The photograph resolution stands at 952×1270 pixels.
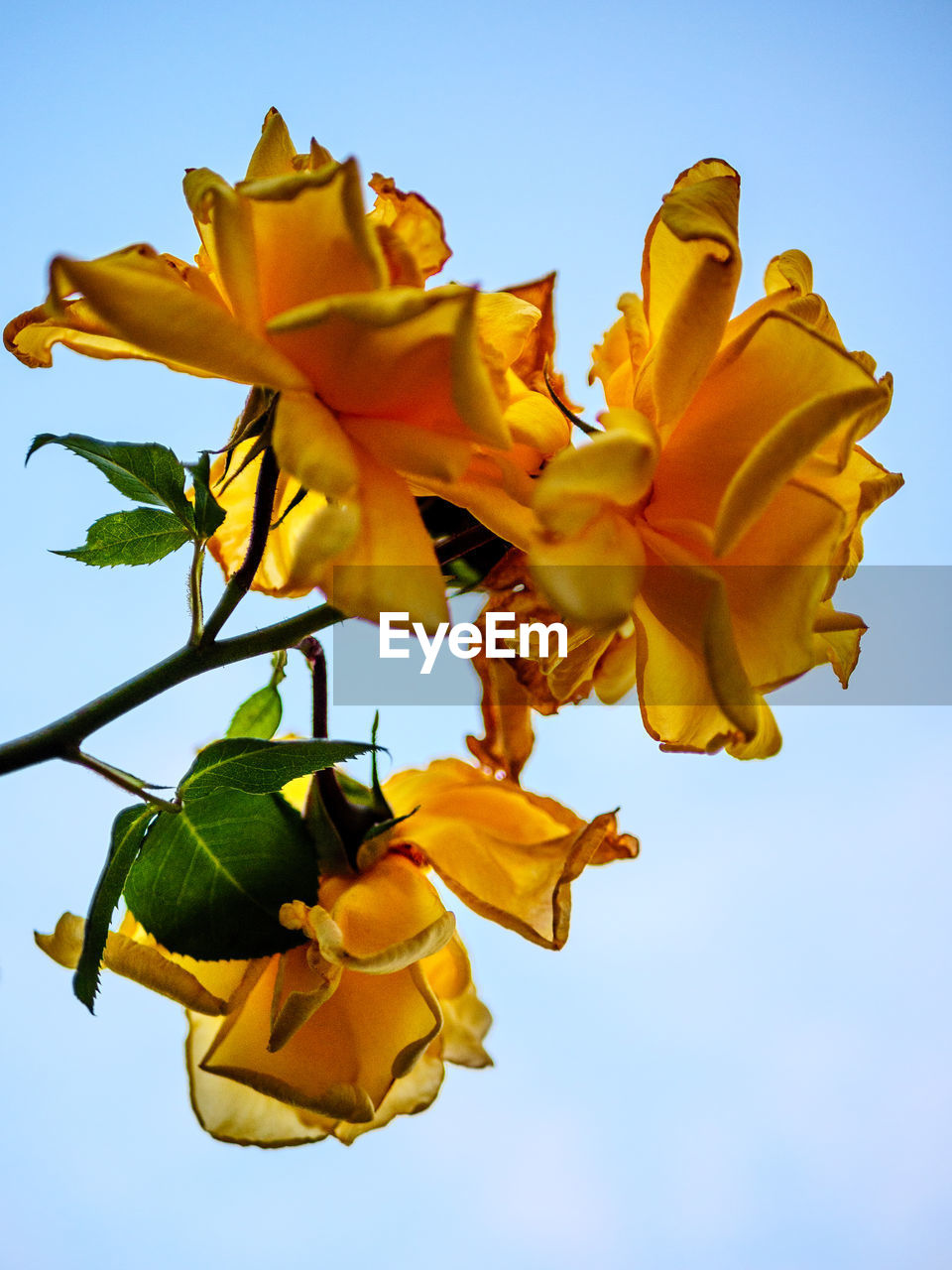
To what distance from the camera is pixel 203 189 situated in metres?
0.29

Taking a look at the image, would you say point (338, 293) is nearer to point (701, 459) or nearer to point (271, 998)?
point (701, 459)

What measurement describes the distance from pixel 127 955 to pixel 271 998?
0.19 ft

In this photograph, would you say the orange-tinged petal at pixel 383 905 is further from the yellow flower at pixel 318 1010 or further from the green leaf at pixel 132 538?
the green leaf at pixel 132 538

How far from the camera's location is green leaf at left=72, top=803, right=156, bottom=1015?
1.21 feet

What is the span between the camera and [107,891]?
15.3 inches

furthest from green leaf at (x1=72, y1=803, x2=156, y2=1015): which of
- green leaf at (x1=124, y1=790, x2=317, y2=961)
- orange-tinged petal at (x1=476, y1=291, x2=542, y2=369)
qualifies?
orange-tinged petal at (x1=476, y1=291, x2=542, y2=369)

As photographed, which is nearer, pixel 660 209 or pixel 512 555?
pixel 660 209

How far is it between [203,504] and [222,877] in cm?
13

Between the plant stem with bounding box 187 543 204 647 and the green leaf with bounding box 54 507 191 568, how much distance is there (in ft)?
0.04

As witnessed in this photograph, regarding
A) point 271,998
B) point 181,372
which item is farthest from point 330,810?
point 181,372

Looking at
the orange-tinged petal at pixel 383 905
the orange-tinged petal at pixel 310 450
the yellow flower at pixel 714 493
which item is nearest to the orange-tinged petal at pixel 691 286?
the yellow flower at pixel 714 493

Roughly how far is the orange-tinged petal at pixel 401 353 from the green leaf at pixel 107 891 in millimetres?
192

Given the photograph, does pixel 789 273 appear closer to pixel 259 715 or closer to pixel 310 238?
pixel 310 238

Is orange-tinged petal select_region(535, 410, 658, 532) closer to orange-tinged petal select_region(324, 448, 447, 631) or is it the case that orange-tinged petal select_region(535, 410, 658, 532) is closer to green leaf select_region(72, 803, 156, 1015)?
orange-tinged petal select_region(324, 448, 447, 631)
